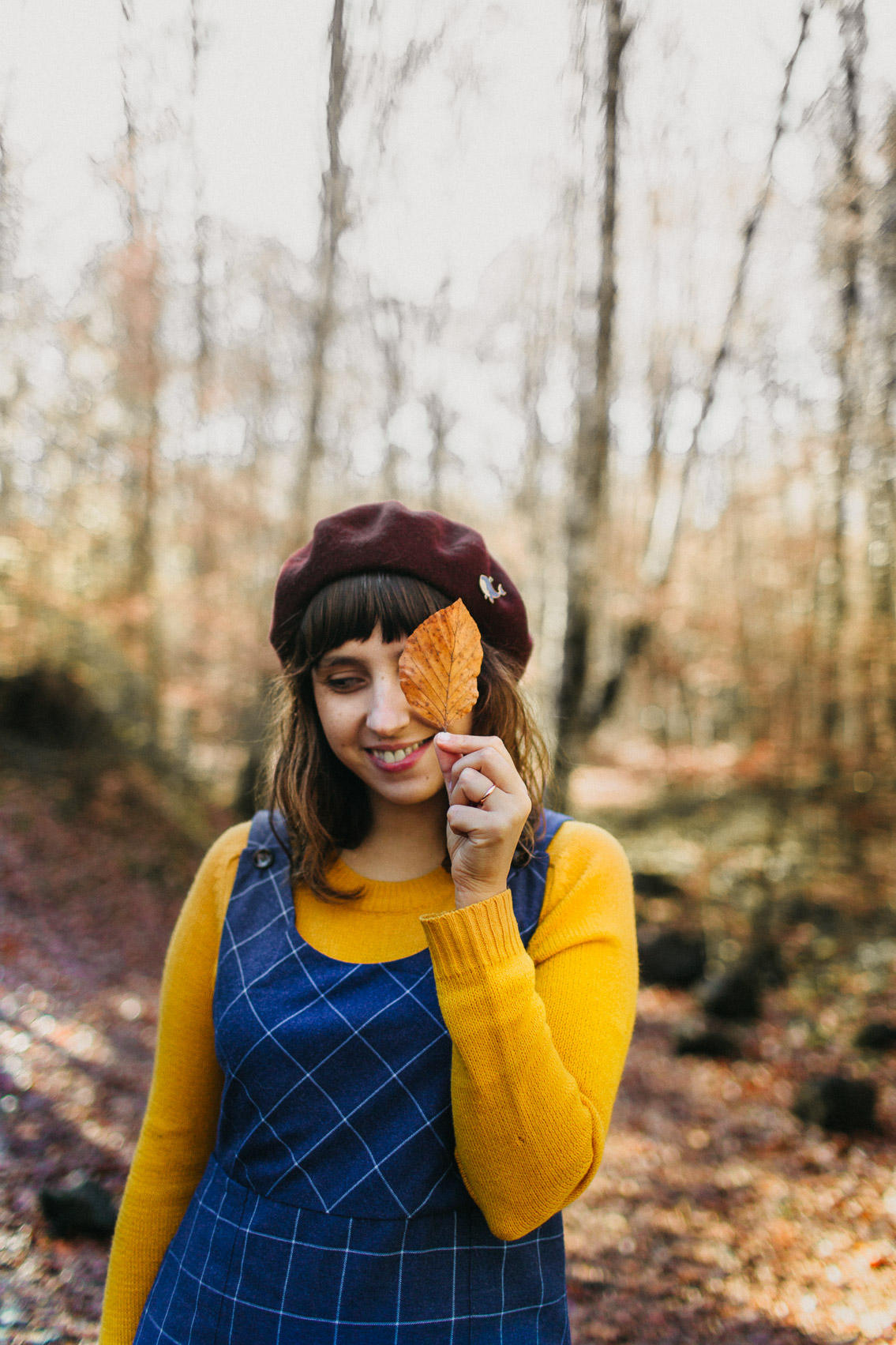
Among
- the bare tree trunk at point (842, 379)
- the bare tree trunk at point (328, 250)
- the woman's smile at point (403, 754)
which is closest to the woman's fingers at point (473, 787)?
the woman's smile at point (403, 754)

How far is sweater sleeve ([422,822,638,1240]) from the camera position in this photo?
1.07 metres

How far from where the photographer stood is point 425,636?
1169 millimetres

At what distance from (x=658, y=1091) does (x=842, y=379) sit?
7.22 meters

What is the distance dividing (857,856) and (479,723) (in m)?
8.90

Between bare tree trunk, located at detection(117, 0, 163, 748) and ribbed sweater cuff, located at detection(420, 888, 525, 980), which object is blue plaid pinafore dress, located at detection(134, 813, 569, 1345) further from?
bare tree trunk, located at detection(117, 0, 163, 748)

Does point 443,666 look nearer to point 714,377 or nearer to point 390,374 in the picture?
point 714,377

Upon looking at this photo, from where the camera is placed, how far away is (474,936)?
109cm

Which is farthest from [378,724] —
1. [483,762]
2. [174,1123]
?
[174,1123]

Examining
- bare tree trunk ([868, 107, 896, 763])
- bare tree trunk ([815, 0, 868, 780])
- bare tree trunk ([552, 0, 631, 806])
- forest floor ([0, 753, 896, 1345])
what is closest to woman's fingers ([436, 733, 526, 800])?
forest floor ([0, 753, 896, 1345])

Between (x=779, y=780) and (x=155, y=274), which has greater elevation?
(x=155, y=274)

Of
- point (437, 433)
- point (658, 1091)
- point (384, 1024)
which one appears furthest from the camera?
point (437, 433)

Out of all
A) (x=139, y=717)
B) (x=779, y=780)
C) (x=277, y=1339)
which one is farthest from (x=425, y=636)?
(x=139, y=717)

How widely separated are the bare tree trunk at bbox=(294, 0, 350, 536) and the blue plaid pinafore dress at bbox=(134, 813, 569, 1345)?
8250 mm

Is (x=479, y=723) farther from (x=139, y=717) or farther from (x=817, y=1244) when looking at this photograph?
(x=139, y=717)
